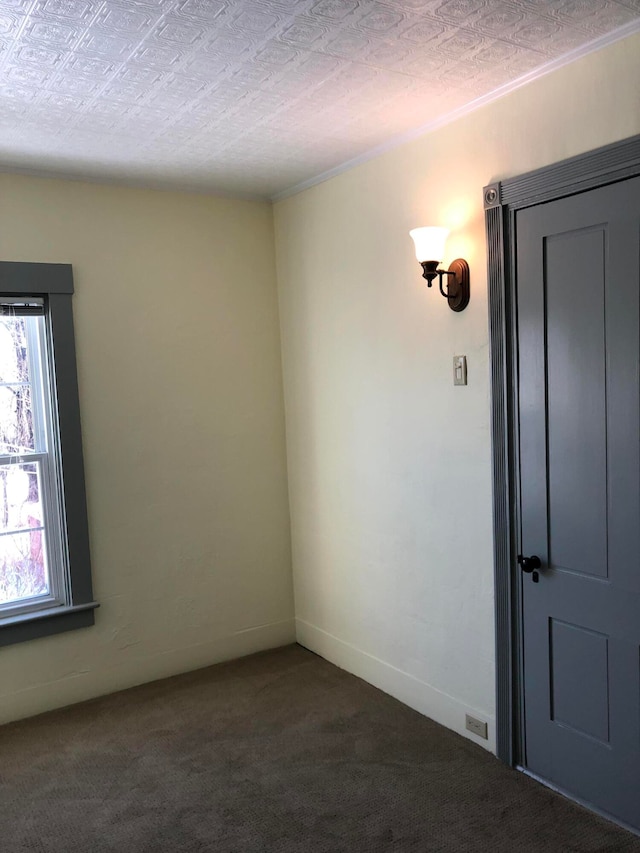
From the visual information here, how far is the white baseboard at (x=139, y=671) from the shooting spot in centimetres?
327

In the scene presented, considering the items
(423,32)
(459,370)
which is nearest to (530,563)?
(459,370)

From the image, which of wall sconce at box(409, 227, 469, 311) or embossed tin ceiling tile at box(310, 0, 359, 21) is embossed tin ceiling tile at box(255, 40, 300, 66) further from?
wall sconce at box(409, 227, 469, 311)

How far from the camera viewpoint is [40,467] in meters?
3.33

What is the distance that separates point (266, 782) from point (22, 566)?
4.95ft

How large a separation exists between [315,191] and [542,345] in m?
Result: 1.62

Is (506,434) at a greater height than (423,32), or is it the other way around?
(423,32)

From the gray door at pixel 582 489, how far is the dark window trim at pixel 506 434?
0.04 metres

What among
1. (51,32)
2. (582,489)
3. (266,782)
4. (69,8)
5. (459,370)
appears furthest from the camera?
(459,370)

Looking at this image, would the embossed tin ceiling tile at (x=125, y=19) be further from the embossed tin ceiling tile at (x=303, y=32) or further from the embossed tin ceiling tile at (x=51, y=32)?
the embossed tin ceiling tile at (x=303, y=32)

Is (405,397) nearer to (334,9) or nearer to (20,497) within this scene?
(334,9)

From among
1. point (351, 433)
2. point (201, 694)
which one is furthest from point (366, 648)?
point (351, 433)

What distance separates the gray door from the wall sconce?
0.27 meters

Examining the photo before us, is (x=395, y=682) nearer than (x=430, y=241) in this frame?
No

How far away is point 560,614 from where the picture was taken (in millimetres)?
2461
